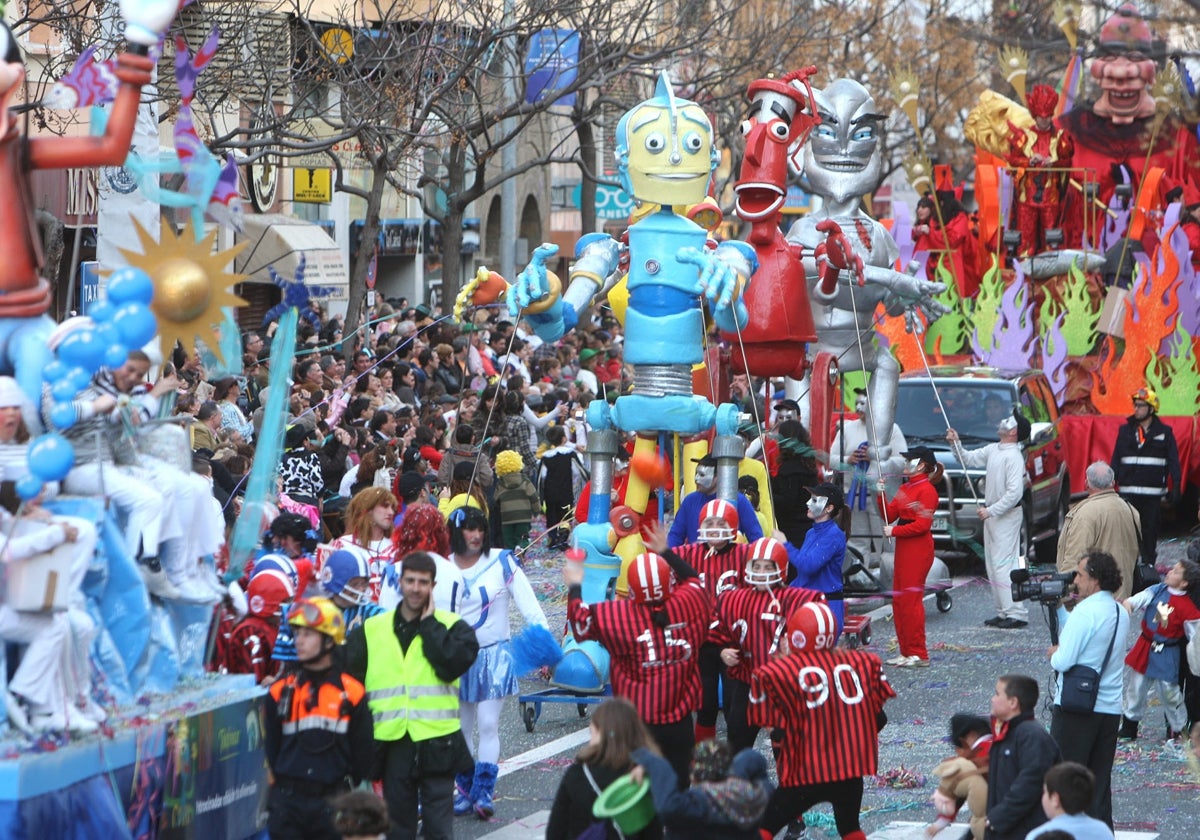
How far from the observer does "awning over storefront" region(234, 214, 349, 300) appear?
2692 cm

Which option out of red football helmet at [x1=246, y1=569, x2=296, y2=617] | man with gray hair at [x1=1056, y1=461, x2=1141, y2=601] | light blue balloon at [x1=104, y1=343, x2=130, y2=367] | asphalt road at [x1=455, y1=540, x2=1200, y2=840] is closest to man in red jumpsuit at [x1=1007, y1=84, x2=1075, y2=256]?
asphalt road at [x1=455, y1=540, x2=1200, y2=840]

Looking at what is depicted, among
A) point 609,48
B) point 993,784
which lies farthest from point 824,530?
point 609,48

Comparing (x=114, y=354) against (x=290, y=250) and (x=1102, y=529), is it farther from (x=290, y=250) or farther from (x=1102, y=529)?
(x=290, y=250)

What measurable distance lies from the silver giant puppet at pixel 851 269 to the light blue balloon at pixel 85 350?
7.50 metres

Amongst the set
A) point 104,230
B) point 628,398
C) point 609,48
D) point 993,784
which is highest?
point 609,48

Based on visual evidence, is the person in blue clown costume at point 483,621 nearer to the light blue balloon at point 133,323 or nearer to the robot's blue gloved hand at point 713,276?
the robot's blue gloved hand at point 713,276

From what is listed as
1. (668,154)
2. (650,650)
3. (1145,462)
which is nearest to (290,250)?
(1145,462)

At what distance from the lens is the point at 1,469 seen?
686 centimetres

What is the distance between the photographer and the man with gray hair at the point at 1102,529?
12211mm

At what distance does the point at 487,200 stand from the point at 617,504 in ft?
100

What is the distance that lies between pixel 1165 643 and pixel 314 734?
5344 millimetres

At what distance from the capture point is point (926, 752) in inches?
420

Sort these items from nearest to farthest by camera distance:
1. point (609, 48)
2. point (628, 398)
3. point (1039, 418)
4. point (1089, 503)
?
point (628, 398), point (1089, 503), point (1039, 418), point (609, 48)

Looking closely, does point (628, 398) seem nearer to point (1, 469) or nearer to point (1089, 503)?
point (1089, 503)
